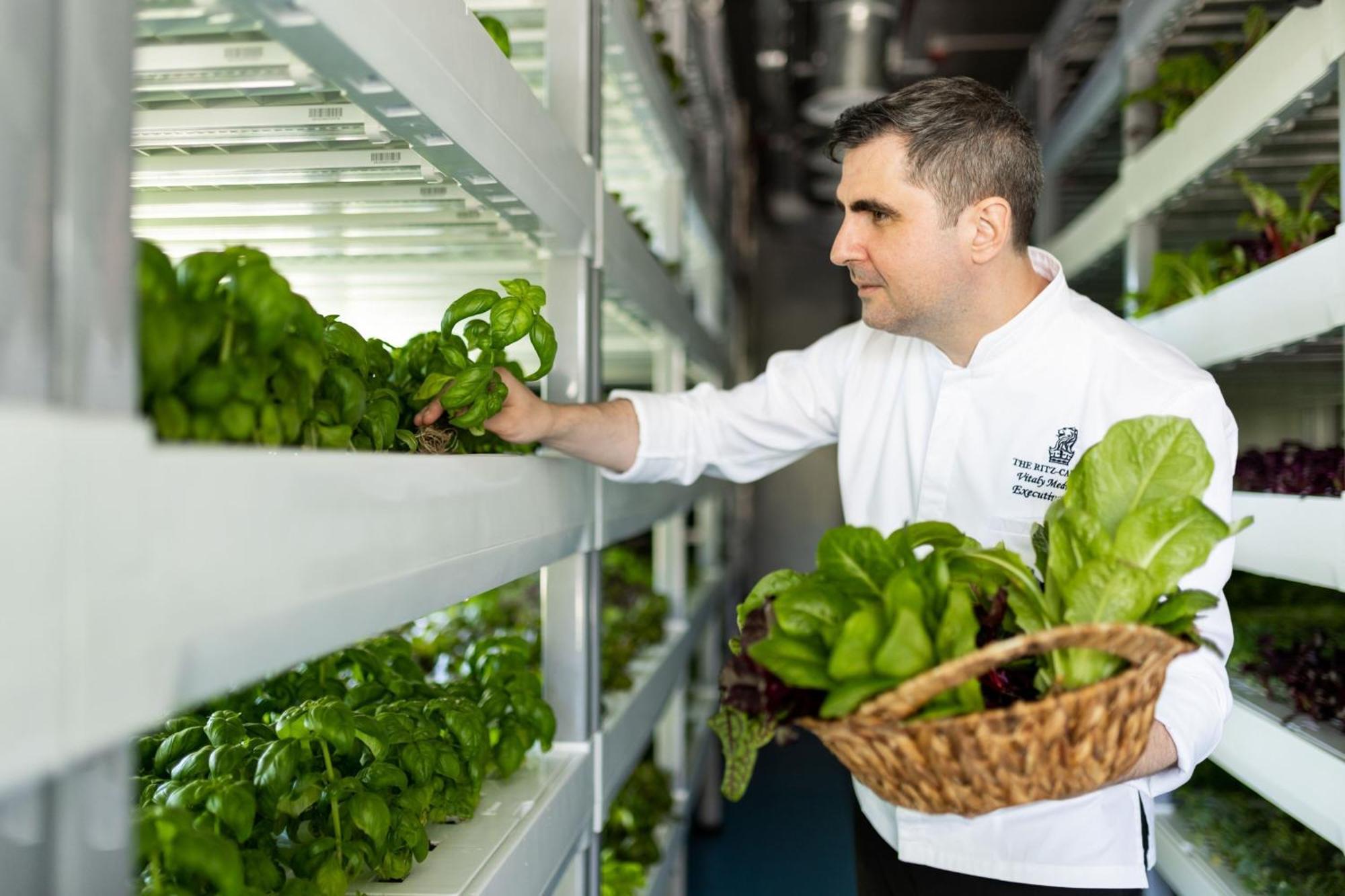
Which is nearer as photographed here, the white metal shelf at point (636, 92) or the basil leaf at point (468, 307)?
the basil leaf at point (468, 307)

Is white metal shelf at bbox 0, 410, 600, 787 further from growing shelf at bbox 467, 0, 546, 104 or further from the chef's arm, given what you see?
growing shelf at bbox 467, 0, 546, 104

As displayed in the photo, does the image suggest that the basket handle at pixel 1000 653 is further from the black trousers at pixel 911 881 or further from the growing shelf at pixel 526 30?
the growing shelf at pixel 526 30

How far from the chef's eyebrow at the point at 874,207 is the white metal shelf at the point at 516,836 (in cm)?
99

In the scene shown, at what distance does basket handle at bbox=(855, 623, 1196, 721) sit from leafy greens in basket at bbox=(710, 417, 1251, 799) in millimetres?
20

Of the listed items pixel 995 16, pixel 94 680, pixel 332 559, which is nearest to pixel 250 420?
pixel 332 559

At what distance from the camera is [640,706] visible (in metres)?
2.42

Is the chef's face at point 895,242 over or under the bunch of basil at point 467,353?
over

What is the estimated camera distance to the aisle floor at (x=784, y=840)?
152 inches

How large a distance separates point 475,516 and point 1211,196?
2.47 meters

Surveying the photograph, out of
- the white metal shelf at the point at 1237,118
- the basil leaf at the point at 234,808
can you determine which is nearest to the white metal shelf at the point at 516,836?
the basil leaf at the point at 234,808

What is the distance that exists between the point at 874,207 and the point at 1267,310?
2.90 ft

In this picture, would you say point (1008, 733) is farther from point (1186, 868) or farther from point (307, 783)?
point (1186, 868)

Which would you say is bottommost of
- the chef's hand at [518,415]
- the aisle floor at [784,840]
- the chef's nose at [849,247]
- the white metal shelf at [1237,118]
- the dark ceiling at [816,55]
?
the aisle floor at [784,840]

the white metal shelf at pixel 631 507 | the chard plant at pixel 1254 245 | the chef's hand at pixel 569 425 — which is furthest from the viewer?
the chard plant at pixel 1254 245
